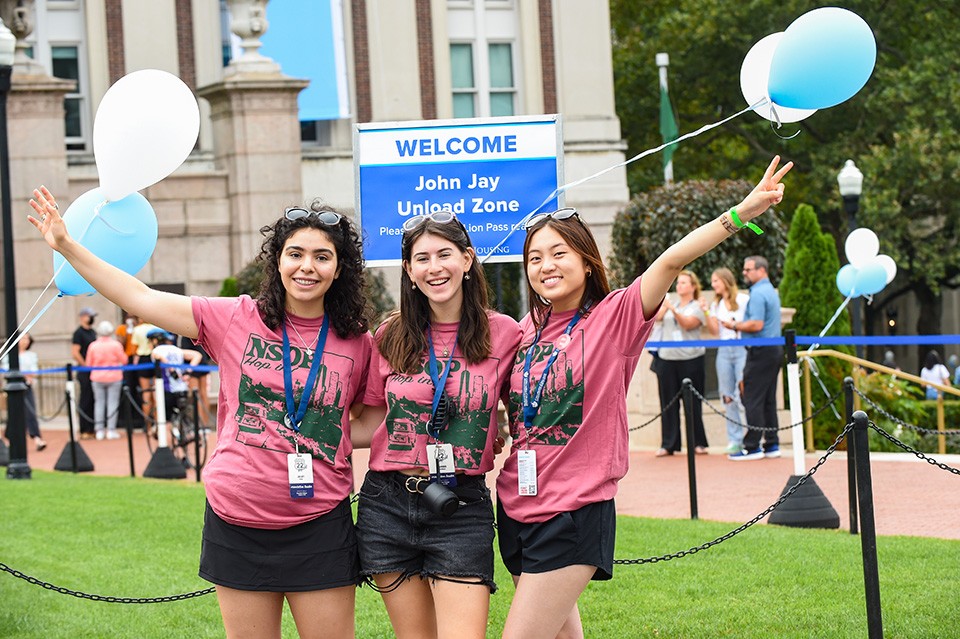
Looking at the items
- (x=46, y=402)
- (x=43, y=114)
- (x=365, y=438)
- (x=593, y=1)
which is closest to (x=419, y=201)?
(x=365, y=438)

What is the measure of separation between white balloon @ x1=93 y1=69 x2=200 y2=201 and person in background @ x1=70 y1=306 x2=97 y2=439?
15.7 metres

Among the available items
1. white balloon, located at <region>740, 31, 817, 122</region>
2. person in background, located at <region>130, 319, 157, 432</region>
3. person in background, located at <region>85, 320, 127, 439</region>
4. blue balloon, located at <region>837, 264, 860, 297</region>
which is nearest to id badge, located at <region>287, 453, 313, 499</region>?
white balloon, located at <region>740, 31, 817, 122</region>

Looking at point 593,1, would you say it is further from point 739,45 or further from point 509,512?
point 509,512

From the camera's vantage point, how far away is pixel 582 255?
5023 mm

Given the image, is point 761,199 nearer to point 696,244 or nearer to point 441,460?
point 696,244

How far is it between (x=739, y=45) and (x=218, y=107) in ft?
51.3

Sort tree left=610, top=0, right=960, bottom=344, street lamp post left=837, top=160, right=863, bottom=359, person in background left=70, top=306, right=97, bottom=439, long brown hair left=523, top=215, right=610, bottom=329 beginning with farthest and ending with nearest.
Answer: tree left=610, top=0, right=960, bottom=344, person in background left=70, top=306, right=97, bottom=439, street lamp post left=837, top=160, right=863, bottom=359, long brown hair left=523, top=215, right=610, bottom=329

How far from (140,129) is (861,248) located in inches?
472

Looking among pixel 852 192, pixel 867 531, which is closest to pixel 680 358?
pixel 852 192

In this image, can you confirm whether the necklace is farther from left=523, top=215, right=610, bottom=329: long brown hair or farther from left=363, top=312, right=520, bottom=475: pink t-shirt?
left=523, top=215, right=610, bottom=329: long brown hair

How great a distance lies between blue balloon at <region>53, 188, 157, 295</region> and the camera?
19.4ft

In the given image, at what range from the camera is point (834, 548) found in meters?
8.94

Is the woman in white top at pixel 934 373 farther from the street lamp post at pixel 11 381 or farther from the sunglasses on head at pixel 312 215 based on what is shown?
the sunglasses on head at pixel 312 215

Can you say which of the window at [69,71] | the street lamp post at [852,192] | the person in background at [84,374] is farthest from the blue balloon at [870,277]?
the window at [69,71]
